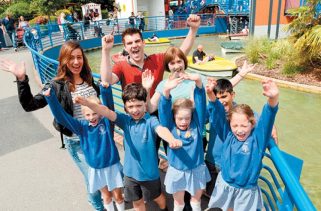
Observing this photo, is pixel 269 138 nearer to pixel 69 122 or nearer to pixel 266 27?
→ pixel 69 122

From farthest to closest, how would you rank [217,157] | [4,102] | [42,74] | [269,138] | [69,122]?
[42,74], [4,102], [217,157], [69,122], [269,138]

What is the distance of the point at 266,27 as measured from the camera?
632 inches

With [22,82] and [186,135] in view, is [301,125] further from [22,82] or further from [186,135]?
[22,82]

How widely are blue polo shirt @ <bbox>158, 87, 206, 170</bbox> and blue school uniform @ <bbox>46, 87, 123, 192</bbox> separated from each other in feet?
1.87

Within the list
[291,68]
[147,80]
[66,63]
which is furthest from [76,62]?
[291,68]

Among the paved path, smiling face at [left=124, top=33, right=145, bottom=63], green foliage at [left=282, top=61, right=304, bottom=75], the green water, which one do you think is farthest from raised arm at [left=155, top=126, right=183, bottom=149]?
green foliage at [left=282, top=61, right=304, bottom=75]

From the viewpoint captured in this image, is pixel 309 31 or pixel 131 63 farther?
pixel 309 31

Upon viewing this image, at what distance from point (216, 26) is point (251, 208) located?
24326 millimetres

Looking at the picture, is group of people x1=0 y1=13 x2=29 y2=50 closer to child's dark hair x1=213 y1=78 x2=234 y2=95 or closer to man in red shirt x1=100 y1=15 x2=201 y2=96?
man in red shirt x1=100 y1=15 x2=201 y2=96

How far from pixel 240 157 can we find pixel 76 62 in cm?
177

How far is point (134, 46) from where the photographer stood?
9.66 feet

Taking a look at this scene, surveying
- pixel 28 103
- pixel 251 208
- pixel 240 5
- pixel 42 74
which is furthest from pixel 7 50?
pixel 240 5

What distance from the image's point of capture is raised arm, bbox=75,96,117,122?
2330mm

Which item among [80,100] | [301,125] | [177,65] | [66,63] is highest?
[66,63]
